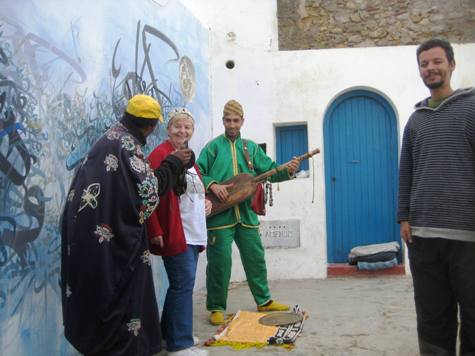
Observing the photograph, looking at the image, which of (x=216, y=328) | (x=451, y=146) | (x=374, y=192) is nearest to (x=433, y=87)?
(x=451, y=146)

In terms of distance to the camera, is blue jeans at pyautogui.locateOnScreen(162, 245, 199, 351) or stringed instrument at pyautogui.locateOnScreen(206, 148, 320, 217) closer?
blue jeans at pyautogui.locateOnScreen(162, 245, 199, 351)

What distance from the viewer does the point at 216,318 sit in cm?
451

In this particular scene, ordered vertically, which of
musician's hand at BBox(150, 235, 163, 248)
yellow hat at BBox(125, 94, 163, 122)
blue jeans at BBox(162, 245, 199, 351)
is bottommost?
blue jeans at BBox(162, 245, 199, 351)

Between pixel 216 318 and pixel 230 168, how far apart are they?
1.34 meters

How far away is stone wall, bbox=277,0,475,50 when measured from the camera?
6613 millimetres

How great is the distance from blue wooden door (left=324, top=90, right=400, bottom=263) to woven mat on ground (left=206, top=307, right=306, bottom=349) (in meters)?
2.34

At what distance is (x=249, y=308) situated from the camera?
16.6 feet

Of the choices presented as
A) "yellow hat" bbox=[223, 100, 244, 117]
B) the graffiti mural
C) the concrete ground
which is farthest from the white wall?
the graffiti mural

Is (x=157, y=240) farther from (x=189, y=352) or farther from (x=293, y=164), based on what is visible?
(x=293, y=164)

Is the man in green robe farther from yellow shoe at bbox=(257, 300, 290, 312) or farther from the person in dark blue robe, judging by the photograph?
the person in dark blue robe

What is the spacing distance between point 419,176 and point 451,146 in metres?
0.25

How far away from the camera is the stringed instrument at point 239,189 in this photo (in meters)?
4.63

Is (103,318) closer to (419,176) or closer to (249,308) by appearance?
(419,176)

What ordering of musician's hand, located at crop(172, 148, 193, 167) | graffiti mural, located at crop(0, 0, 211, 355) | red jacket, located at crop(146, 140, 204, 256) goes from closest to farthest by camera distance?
graffiti mural, located at crop(0, 0, 211, 355)
musician's hand, located at crop(172, 148, 193, 167)
red jacket, located at crop(146, 140, 204, 256)
